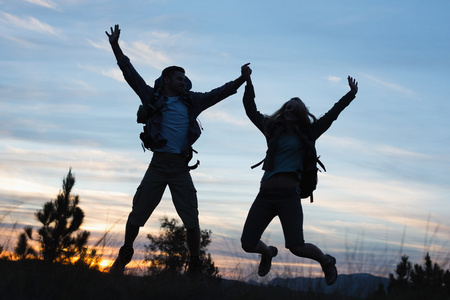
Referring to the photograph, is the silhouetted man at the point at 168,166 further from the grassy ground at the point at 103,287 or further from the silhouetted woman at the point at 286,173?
the grassy ground at the point at 103,287

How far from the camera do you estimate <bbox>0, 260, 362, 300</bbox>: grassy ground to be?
470cm

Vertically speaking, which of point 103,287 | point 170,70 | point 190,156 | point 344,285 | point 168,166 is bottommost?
point 103,287

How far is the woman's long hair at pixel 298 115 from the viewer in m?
6.91

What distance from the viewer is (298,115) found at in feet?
22.7

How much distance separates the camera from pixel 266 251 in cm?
725

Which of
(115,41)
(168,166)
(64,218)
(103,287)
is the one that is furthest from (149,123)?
(64,218)

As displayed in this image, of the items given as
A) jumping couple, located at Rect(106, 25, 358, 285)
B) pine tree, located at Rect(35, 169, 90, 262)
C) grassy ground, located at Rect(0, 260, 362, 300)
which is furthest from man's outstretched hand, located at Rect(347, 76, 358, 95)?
pine tree, located at Rect(35, 169, 90, 262)

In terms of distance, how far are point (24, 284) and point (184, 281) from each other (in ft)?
5.37

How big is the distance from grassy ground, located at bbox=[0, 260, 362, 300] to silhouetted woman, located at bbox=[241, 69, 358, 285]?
2.97 feet

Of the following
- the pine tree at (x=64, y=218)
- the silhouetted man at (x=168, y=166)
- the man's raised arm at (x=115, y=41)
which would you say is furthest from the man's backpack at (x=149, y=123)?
the pine tree at (x=64, y=218)

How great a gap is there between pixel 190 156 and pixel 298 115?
1428mm

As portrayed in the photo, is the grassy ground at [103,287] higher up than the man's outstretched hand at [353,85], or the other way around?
the man's outstretched hand at [353,85]

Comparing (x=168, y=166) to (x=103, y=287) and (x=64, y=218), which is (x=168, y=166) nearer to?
(x=103, y=287)

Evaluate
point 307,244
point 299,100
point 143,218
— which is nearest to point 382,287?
point 307,244
